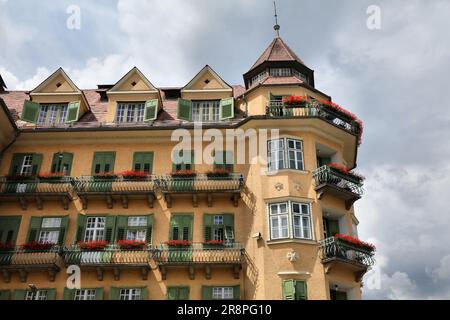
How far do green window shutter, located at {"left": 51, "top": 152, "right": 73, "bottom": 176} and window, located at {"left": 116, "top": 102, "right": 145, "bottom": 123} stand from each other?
160 inches

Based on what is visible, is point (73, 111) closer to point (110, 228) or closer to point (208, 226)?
point (110, 228)

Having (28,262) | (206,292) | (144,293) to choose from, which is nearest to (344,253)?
(206,292)

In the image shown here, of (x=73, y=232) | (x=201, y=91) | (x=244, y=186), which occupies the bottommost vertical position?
(x=73, y=232)

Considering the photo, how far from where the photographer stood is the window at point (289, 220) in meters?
25.7

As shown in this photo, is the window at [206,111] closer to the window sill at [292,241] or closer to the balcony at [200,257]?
the balcony at [200,257]

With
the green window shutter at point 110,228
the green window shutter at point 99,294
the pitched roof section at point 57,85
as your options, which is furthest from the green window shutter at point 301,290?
the pitched roof section at point 57,85

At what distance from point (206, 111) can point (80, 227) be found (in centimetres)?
1126

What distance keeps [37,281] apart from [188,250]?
882cm

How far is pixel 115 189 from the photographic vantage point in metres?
28.6

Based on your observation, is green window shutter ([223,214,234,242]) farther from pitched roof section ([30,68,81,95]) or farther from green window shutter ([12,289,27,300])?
pitched roof section ([30,68,81,95])

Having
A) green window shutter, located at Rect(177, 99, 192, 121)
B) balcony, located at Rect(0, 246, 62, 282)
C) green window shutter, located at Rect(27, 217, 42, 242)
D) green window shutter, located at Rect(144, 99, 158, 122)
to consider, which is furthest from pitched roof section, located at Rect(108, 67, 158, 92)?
balcony, located at Rect(0, 246, 62, 282)

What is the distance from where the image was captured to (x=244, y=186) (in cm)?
2842
